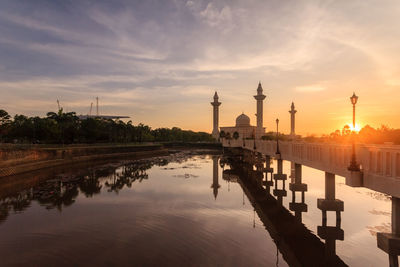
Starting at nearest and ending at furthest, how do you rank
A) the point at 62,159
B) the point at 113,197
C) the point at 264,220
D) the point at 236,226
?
1. the point at 236,226
2. the point at 264,220
3. the point at 113,197
4. the point at 62,159

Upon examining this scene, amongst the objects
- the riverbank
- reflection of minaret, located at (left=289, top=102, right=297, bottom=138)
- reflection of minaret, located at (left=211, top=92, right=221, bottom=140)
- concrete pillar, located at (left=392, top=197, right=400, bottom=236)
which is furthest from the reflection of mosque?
reflection of minaret, located at (left=211, top=92, right=221, bottom=140)

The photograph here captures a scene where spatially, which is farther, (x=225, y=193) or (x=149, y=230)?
(x=225, y=193)

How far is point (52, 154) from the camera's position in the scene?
56.7m

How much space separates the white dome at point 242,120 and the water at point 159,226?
140911mm

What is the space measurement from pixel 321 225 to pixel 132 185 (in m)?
25.6

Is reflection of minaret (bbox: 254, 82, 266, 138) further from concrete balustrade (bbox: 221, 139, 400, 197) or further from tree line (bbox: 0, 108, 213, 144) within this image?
concrete balustrade (bbox: 221, 139, 400, 197)

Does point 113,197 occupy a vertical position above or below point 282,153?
below

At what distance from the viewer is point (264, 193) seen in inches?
1335

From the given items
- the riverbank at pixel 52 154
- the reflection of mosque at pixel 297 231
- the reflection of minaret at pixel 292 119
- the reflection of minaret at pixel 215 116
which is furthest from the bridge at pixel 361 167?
the reflection of minaret at pixel 215 116

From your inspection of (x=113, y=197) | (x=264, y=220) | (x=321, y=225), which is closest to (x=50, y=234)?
(x=113, y=197)

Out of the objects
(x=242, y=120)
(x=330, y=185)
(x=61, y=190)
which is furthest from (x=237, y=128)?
(x=330, y=185)

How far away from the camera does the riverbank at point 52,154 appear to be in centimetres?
4279

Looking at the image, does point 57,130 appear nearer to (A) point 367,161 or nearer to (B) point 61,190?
(B) point 61,190

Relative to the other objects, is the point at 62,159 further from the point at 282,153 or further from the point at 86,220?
the point at 282,153
